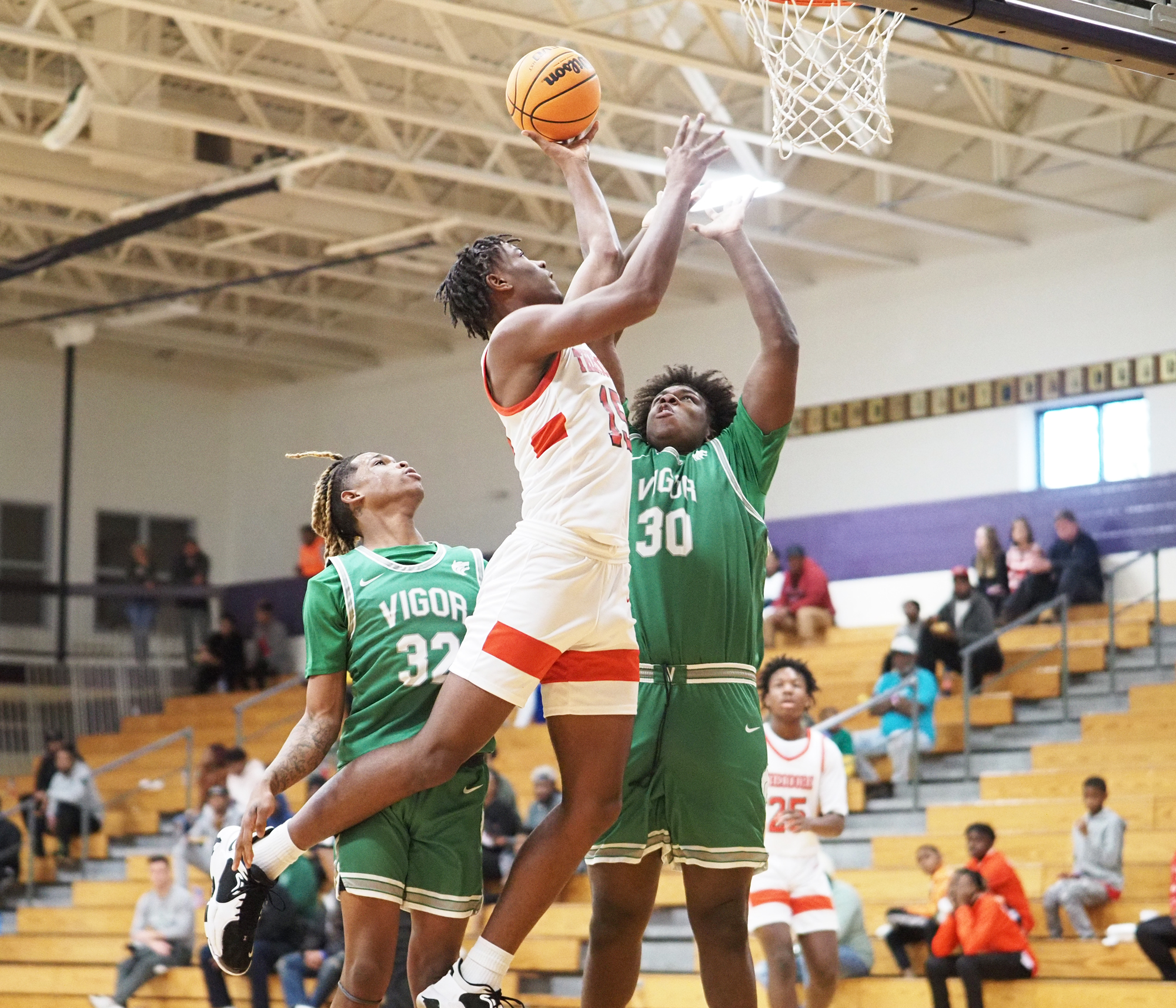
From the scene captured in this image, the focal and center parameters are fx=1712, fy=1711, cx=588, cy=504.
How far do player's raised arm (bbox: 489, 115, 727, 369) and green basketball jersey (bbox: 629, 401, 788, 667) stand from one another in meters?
0.76

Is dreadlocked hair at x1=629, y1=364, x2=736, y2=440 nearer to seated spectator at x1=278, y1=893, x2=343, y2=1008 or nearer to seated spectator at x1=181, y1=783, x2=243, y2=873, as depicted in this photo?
seated spectator at x1=278, y1=893, x2=343, y2=1008

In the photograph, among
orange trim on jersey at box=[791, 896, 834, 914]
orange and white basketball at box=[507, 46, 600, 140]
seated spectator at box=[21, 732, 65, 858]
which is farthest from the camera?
seated spectator at box=[21, 732, 65, 858]

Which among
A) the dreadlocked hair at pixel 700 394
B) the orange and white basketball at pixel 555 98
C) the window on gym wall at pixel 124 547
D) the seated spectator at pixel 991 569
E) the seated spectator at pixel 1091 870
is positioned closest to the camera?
the orange and white basketball at pixel 555 98

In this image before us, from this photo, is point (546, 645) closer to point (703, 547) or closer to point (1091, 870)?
point (703, 547)

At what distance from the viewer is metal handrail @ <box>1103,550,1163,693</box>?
1420cm

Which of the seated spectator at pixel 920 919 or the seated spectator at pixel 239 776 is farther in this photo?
the seated spectator at pixel 239 776

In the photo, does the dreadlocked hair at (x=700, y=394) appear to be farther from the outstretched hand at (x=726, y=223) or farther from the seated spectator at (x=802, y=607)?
the seated spectator at (x=802, y=607)

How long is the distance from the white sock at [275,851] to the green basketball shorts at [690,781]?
910 millimetres

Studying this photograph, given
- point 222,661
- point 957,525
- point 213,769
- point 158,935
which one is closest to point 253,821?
point 158,935

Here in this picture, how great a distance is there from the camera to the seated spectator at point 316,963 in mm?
11172

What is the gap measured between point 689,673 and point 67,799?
13186mm

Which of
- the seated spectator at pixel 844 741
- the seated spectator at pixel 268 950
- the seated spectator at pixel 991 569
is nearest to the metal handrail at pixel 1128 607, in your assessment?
the seated spectator at pixel 991 569

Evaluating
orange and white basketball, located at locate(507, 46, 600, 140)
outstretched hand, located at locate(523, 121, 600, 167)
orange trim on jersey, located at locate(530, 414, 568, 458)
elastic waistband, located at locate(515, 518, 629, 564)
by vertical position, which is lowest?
elastic waistband, located at locate(515, 518, 629, 564)

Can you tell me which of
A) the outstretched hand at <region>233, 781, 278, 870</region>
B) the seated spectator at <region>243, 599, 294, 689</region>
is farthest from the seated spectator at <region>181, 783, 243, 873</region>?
the outstretched hand at <region>233, 781, 278, 870</region>
